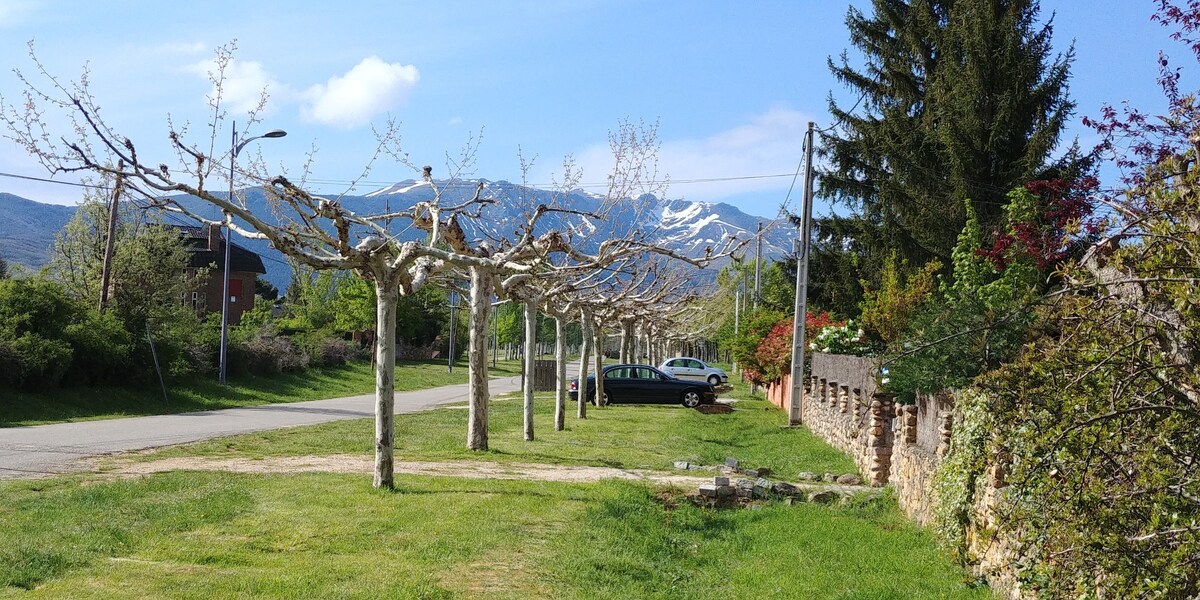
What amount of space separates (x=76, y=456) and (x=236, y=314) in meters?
68.2

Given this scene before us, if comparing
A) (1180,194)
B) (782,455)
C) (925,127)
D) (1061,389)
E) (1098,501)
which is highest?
(925,127)

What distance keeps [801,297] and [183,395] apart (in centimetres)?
1831

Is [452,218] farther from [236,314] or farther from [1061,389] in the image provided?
[236,314]

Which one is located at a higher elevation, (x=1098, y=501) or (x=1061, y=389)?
(x=1061, y=389)

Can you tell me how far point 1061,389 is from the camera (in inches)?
179

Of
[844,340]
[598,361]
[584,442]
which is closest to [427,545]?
[584,442]

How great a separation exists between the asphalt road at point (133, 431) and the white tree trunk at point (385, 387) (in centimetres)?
434

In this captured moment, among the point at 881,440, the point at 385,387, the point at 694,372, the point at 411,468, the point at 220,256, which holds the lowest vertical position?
the point at 411,468

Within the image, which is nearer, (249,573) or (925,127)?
(249,573)

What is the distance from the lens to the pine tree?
25.1m

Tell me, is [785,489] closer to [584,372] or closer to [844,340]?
[844,340]

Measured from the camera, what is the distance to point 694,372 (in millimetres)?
48938

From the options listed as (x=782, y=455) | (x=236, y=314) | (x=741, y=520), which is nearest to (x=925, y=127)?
(x=782, y=455)

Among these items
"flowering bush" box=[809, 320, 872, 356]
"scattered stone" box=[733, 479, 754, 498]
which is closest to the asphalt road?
"scattered stone" box=[733, 479, 754, 498]
